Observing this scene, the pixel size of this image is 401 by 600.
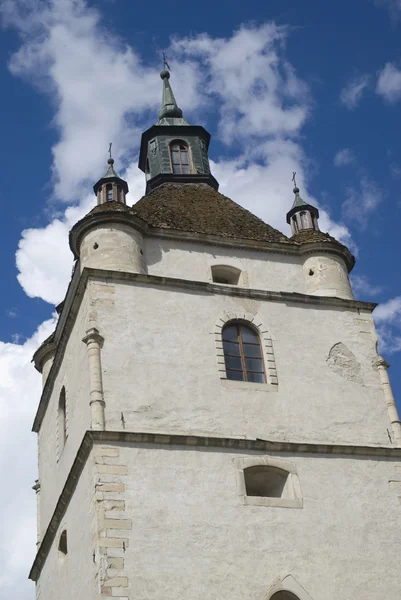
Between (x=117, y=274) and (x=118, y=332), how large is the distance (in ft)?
4.77

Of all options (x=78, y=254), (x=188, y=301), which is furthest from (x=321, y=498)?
(x=78, y=254)

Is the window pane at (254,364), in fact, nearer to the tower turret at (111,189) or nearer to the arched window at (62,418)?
the arched window at (62,418)

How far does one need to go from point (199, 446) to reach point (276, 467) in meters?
1.51

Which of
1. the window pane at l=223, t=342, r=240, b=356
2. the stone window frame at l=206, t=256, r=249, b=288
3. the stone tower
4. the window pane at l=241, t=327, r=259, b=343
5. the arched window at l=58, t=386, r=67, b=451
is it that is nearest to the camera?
the stone tower

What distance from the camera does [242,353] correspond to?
19.7 metres

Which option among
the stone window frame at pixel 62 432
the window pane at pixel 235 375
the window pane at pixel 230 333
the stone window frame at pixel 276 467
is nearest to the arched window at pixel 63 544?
the stone window frame at pixel 62 432

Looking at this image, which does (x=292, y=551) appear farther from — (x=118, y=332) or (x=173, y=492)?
(x=118, y=332)

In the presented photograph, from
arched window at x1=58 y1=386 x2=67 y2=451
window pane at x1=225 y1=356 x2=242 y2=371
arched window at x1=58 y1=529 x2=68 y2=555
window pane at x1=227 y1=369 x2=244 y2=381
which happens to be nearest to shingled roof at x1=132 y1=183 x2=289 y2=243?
window pane at x1=225 y1=356 x2=242 y2=371

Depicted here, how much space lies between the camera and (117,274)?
1975 cm

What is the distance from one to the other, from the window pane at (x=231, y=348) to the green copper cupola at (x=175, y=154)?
25.6ft

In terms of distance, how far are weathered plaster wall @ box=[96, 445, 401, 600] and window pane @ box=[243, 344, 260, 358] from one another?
8.19ft

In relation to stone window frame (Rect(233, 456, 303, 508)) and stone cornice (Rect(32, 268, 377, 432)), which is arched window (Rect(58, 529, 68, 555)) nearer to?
stone window frame (Rect(233, 456, 303, 508))

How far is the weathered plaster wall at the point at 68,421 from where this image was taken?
61.9 ft

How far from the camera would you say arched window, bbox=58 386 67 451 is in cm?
2077
